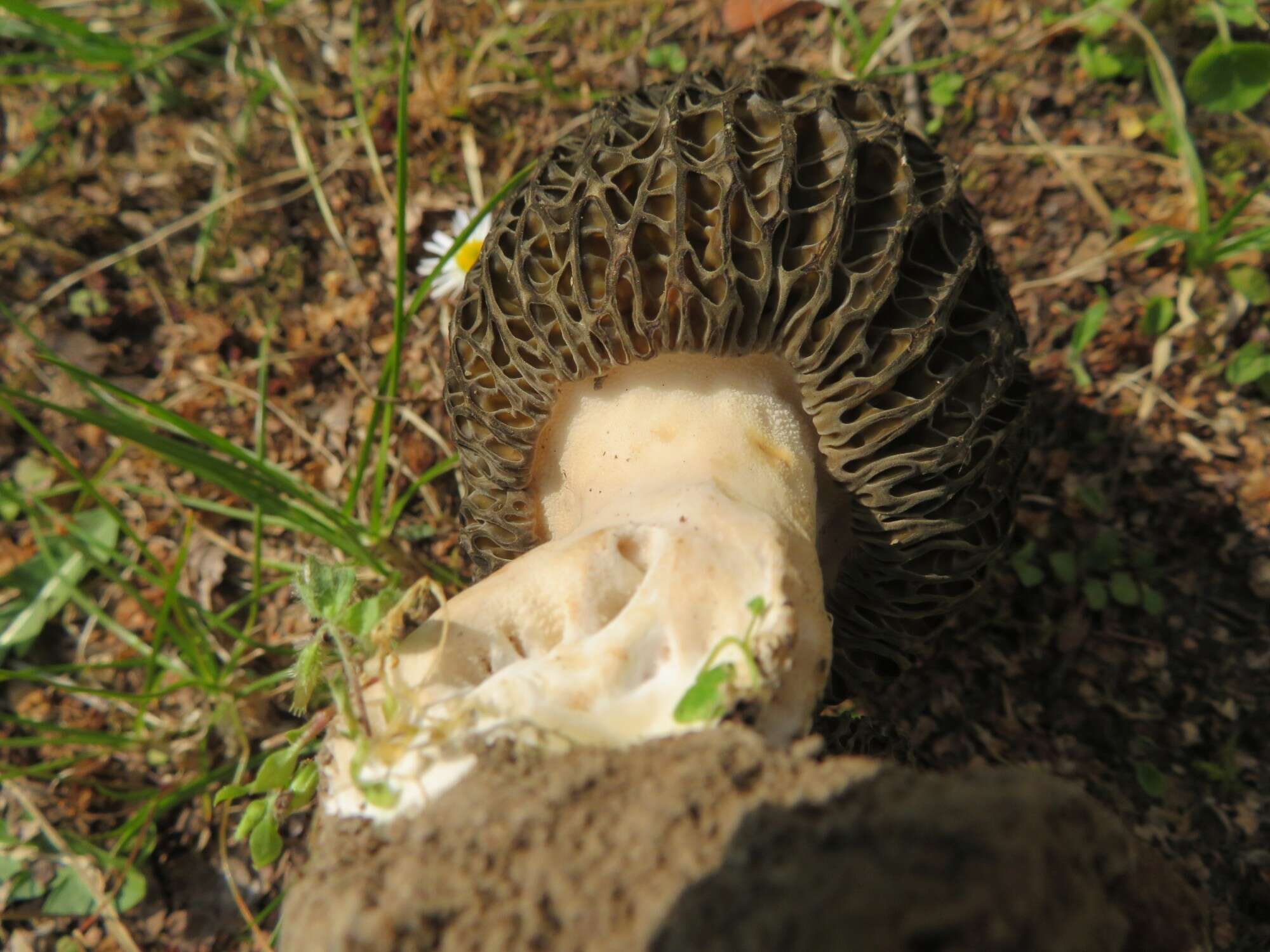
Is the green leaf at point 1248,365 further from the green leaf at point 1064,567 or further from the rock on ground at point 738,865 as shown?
the rock on ground at point 738,865

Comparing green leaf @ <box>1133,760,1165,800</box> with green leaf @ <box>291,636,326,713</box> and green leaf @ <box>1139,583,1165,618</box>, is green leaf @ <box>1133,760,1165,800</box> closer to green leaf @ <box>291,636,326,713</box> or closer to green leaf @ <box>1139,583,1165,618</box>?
green leaf @ <box>1139,583,1165,618</box>

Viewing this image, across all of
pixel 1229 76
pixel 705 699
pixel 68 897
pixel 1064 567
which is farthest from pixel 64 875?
pixel 1229 76

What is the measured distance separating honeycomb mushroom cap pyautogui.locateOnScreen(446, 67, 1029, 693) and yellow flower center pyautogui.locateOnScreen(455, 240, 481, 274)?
2.87 ft

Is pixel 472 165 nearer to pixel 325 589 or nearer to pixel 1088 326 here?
pixel 325 589

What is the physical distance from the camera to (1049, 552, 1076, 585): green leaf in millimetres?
3426

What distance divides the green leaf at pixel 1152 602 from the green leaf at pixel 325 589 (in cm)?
309

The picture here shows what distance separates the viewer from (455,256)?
3.65 metres

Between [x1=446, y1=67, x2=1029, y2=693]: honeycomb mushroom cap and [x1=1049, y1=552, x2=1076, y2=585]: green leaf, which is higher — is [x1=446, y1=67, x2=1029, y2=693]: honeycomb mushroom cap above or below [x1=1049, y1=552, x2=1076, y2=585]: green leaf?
above

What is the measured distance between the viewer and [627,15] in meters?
4.14

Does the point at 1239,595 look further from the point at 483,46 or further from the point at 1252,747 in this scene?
the point at 483,46

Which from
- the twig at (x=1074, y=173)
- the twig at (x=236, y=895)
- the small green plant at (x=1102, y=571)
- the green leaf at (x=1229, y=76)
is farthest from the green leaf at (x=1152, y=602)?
the twig at (x=236, y=895)

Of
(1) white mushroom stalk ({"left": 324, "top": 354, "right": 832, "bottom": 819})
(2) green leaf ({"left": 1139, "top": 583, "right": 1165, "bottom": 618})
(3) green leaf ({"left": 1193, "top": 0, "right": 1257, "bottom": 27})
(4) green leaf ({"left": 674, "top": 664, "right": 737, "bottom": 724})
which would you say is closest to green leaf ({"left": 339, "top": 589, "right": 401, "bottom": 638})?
(1) white mushroom stalk ({"left": 324, "top": 354, "right": 832, "bottom": 819})

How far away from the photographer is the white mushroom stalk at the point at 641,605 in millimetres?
1919

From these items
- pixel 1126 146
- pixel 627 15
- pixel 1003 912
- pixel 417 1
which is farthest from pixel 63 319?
pixel 1126 146
